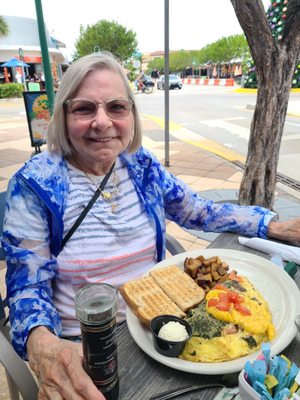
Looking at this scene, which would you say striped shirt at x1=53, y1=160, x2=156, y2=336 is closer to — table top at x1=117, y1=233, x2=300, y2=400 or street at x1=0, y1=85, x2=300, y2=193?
table top at x1=117, y1=233, x2=300, y2=400

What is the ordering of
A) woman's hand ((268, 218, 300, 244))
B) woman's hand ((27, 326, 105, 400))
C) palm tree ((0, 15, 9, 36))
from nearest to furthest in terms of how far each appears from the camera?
woman's hand ((27, 326, 105, 400)) < woman's hand ((268, 218, 300, 244)) < palm tree ((0, 15, 9, 36))

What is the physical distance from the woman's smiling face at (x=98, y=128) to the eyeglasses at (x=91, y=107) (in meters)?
0.01

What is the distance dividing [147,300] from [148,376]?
285 millimetres

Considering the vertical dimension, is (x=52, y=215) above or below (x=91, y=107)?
below

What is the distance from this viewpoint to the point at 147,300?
1.26 metres

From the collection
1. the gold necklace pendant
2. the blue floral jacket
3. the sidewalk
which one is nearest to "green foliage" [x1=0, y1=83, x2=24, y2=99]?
the sidewalk

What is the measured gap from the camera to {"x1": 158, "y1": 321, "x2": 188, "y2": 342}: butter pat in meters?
1.04

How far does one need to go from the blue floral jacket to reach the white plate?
0.96ft

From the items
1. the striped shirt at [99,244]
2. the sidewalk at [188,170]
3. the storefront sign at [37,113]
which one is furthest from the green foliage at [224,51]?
the striped shirt at [99,244]

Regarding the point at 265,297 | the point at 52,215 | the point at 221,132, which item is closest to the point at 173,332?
the point at 265,297

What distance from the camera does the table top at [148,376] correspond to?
964 millimetres

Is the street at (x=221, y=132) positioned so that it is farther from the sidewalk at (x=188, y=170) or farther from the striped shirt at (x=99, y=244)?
the striped shirt at (x=99, y=244)

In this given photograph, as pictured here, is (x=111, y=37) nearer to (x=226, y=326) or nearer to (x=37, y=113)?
(x=37, y=113)

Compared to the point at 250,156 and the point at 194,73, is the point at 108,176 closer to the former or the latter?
the point at 250,156
